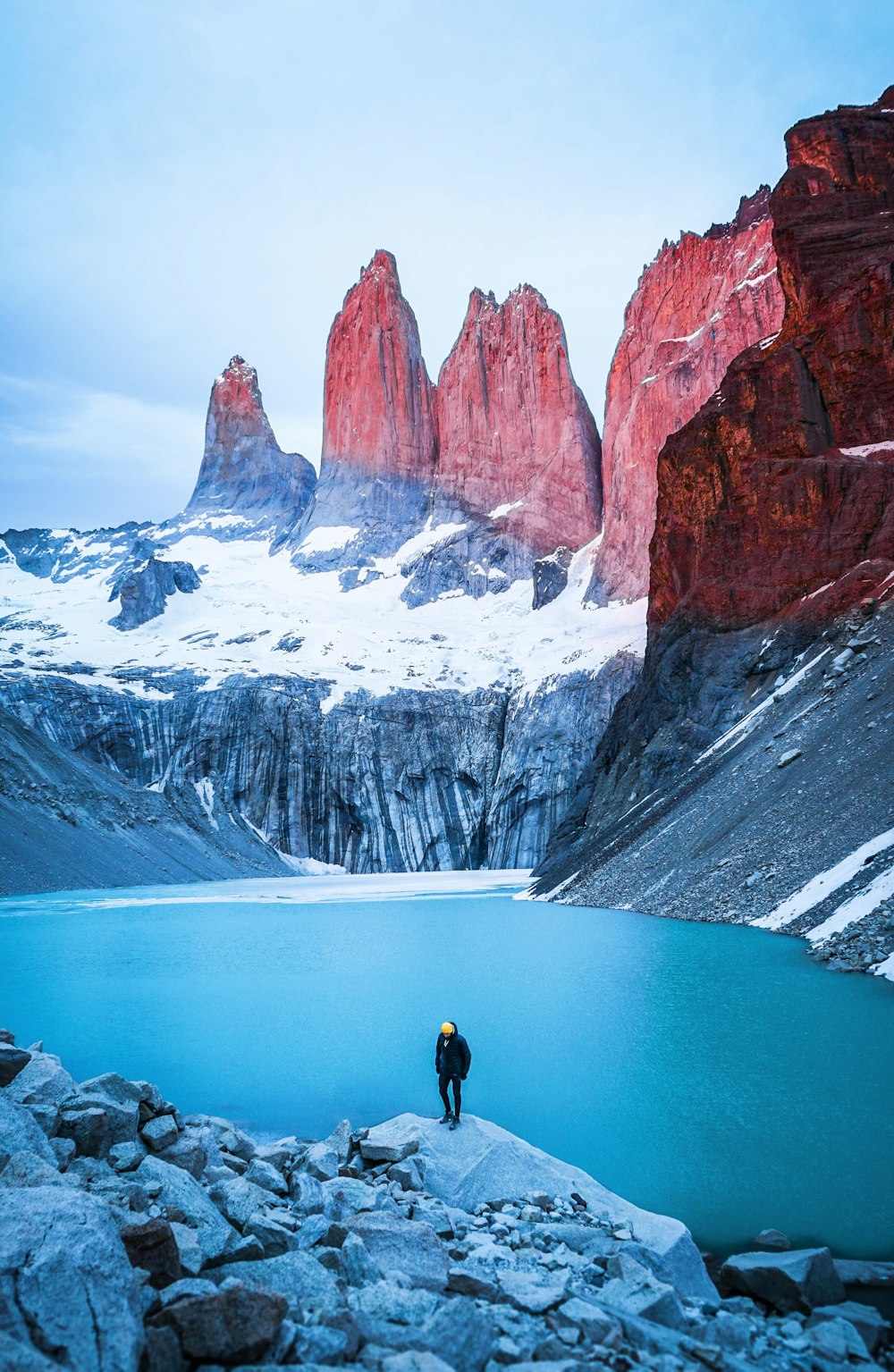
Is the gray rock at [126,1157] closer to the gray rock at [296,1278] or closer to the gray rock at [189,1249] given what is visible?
the gray rock at [189,1249]

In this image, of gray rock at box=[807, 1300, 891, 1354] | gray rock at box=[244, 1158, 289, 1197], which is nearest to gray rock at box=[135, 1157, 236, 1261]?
gray rock at box=[244, 1158, 289, 1197]

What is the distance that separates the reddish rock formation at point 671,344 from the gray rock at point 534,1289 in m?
90.8

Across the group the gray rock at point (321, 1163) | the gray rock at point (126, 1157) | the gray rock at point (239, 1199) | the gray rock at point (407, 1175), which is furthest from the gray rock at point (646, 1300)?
the gray rock at point (126, 1157)

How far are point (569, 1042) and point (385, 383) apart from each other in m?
128

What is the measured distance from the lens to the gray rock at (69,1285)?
407 centimetres

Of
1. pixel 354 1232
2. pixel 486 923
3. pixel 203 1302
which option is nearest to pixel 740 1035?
pixel 354 1232

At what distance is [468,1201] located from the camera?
7539mm

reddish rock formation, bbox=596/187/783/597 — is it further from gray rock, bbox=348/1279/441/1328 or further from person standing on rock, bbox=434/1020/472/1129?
gray rock, bbox=348/1279/441/1328

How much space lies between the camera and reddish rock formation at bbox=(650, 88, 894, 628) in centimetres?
4219

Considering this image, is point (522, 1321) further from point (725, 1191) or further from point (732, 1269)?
point (725, 1191)

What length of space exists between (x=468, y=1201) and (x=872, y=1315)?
3.31m

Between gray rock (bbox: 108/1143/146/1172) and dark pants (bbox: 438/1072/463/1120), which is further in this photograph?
dark pants (bbox: 438/1072/463/1120)

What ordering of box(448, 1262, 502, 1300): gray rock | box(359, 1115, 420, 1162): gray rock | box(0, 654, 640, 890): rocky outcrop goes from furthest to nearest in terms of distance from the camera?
box(0, 654, 640, 890): rocky outcrop → box(359, 1115, 420, 1162): gray rock → box(448, 1262, 502, 1300): gray rock

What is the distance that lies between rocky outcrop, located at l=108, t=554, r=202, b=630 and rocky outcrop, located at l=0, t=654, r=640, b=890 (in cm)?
2481
